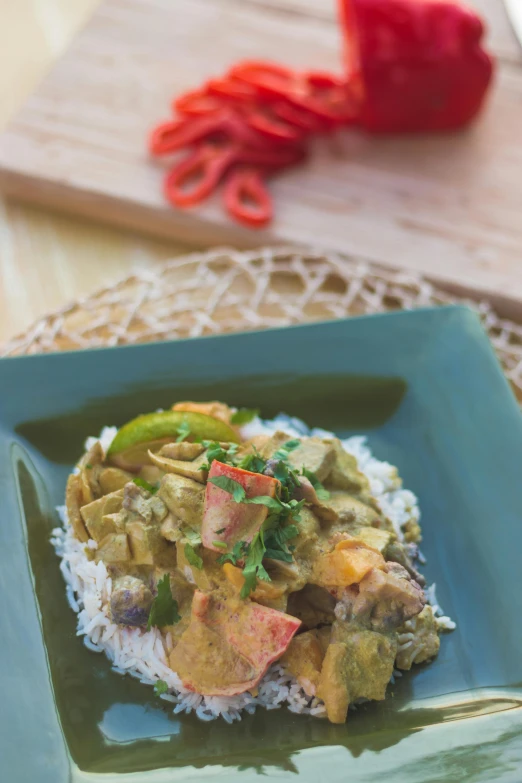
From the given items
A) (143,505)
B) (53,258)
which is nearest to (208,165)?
(53,258)

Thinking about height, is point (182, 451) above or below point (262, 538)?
above

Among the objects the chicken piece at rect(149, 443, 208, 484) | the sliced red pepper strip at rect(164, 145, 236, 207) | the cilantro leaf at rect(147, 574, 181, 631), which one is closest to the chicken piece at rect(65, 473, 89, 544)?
the chicken piece at rect(149, 443, 208, 484)

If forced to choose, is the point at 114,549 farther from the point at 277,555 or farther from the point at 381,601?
the point at 381,601

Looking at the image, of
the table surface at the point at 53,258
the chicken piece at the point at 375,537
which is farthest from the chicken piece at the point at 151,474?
the table surface at the point at 53,258

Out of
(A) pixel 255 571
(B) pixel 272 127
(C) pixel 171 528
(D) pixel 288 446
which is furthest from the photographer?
(B) pixel 272 127

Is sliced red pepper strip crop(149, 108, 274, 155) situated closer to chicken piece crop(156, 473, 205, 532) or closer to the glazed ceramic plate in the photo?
the glazed ceramic plate
